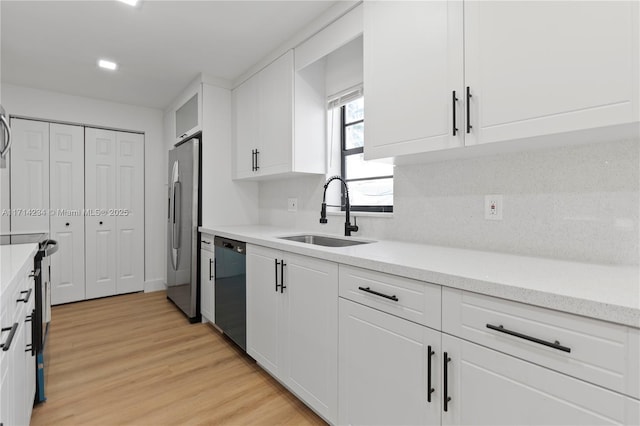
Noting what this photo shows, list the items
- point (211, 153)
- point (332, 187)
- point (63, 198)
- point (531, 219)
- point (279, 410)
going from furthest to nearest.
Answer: point (63, 198) → point (211, 153) → point (332, 187) → point (279, 410) → point (531, 219)

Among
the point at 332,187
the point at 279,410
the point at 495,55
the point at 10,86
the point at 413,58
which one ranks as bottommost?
the point at 279,410

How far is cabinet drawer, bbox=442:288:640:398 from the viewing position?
74 cm

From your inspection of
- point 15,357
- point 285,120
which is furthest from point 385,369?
point 285,120

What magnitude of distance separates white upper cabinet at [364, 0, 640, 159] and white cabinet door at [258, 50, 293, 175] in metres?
0.89

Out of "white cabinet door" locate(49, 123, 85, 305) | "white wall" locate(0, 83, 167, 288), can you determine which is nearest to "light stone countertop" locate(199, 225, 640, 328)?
"white wall" locate(0, 83, 167, 288)

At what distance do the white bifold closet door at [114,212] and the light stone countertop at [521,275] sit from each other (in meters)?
3.43

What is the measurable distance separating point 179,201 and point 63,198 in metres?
→ 1.49

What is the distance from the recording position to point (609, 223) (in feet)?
3.99

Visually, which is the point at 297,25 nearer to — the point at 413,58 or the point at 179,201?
the point at 413,58

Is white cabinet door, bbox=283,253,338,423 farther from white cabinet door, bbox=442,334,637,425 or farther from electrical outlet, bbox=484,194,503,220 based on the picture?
electrical outlet, bbox=484,194,503,220

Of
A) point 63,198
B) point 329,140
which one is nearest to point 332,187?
point 329,140

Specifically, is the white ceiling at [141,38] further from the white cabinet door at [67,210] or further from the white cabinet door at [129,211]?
the white cabinet door at [129,211]

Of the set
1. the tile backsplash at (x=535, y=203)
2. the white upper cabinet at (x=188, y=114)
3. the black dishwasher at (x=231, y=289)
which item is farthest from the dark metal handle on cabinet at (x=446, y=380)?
the white upper cabinet at (x=188, y=114)

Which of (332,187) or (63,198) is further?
(63,198)
